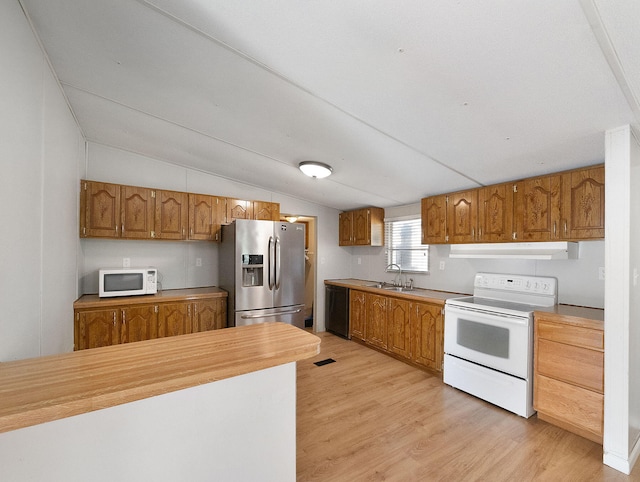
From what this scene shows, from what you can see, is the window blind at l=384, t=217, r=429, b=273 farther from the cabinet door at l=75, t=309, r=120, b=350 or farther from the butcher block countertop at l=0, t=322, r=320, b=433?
the cabinet door at l=75, t=309, r=120, b=350

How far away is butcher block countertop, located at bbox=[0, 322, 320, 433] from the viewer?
77 cm

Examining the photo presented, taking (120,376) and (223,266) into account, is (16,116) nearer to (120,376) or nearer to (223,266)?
(120,376)

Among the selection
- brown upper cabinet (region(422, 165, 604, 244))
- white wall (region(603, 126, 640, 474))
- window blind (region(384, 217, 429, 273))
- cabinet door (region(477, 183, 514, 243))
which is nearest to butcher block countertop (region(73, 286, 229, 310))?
window blind (region(384, 217, 429, 273))

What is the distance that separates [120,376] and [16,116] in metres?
1.37

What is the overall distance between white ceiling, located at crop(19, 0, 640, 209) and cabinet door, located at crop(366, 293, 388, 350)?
1.95m

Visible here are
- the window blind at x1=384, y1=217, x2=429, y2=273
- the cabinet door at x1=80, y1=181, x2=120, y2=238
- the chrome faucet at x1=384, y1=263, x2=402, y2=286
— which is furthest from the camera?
the chrome faucet at x1=384, y1=263, x2=402, y2=286

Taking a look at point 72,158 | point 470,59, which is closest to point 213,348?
point 470,59

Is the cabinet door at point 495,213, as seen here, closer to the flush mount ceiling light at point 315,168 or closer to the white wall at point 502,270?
the white wall at point 502,270

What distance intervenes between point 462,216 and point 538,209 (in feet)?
2.48

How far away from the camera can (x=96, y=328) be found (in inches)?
113

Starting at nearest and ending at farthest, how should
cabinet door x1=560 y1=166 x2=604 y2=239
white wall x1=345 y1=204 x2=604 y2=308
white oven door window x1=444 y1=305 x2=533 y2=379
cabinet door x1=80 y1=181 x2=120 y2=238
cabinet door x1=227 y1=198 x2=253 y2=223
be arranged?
cabinet door x1=560 y1=166 x2=604 y2=239 → white oven door window x1=444 y1=305 x2=533 y2=379 → white wall x1=345 y1=204 x2=604 y2=308 → cabinet door x1=80 y1=181 x2=120 y2=238 → cabinet door x1=227 y1=198 x2=253 y2=223

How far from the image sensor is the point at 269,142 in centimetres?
273

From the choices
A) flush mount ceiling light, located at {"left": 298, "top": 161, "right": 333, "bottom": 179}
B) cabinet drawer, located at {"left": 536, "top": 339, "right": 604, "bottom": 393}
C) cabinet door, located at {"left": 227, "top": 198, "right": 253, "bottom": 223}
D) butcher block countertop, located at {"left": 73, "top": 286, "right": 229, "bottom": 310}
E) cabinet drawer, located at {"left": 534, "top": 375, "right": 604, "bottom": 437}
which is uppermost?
flush mount ceiling light, located at {"left": 298, "top": 161, "right": 333, "bottom": 179}

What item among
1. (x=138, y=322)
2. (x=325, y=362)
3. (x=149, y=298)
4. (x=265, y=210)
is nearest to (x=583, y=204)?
(x=325, y=362)
